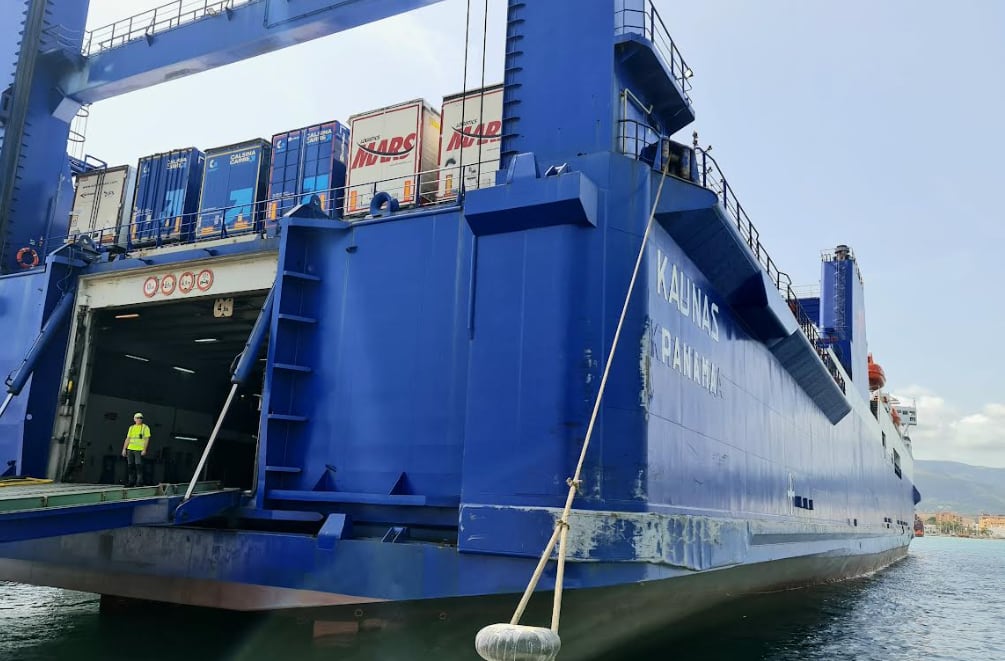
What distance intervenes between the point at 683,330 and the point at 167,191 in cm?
1341

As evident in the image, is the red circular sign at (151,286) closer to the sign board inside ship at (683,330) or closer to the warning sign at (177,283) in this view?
the warning sign at (177,283)

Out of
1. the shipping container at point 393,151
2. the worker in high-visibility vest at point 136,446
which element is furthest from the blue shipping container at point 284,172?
the worker in high-visibility vest at point 136,446

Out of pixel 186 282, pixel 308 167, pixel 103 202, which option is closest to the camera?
pixel 186 282

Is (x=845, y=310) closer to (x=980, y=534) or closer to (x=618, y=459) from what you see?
(x=618, y=459)

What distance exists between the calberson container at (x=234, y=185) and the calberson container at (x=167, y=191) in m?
0.79

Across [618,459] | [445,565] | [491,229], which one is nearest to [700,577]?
[618,459]

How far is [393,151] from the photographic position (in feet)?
49.3

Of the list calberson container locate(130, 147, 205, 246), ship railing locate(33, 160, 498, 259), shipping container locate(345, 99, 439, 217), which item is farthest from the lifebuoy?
shipping container locate(345, 99, 439, 217)

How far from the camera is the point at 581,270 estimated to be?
8.70 m

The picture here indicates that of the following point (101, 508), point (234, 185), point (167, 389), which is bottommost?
point (101, 508)

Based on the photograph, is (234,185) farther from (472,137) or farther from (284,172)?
(472,137)

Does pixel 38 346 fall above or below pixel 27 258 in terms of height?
below

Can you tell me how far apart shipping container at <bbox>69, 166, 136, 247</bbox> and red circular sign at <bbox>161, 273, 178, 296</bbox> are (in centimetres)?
653

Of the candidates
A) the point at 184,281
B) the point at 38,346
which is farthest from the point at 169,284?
the point at 38,346
